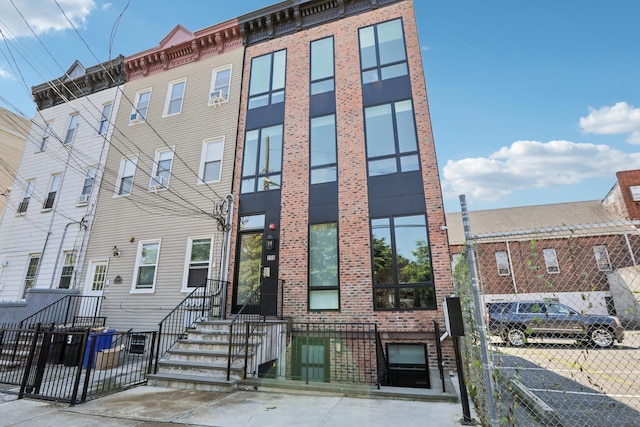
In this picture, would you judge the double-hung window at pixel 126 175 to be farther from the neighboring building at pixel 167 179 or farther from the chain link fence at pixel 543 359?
the chain link fence at pixel 543 359

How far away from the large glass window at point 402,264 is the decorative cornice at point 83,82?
1327cm

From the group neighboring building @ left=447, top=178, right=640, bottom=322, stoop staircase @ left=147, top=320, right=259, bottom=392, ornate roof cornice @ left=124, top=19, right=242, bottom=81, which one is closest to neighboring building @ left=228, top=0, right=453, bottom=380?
ornate roof cornice @ left=124, top=19, right=242, bottom=81

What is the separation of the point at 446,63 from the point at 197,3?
8.11 meters

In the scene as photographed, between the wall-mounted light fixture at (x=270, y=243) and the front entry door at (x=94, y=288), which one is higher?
the wall-mounted light fixture at (x=270, y=243)

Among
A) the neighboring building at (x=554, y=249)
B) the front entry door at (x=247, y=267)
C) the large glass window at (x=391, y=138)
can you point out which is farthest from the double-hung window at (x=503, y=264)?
the front entry door at (x=247, y=267)

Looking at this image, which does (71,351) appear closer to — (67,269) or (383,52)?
(67,269)

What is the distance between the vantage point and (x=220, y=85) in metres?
12.2

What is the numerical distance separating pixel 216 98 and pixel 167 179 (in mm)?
3447

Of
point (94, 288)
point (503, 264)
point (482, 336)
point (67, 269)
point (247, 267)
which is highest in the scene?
point (503, 264)

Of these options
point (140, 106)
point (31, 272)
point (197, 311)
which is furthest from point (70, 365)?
point (140, 106)

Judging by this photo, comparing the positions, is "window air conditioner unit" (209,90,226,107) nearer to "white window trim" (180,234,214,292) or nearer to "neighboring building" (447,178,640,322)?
"white window trim" (180,234,214,292)

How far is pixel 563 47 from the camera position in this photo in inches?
326

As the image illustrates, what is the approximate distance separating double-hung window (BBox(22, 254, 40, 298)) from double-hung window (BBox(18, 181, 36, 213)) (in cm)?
268

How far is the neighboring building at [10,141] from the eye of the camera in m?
17.9
